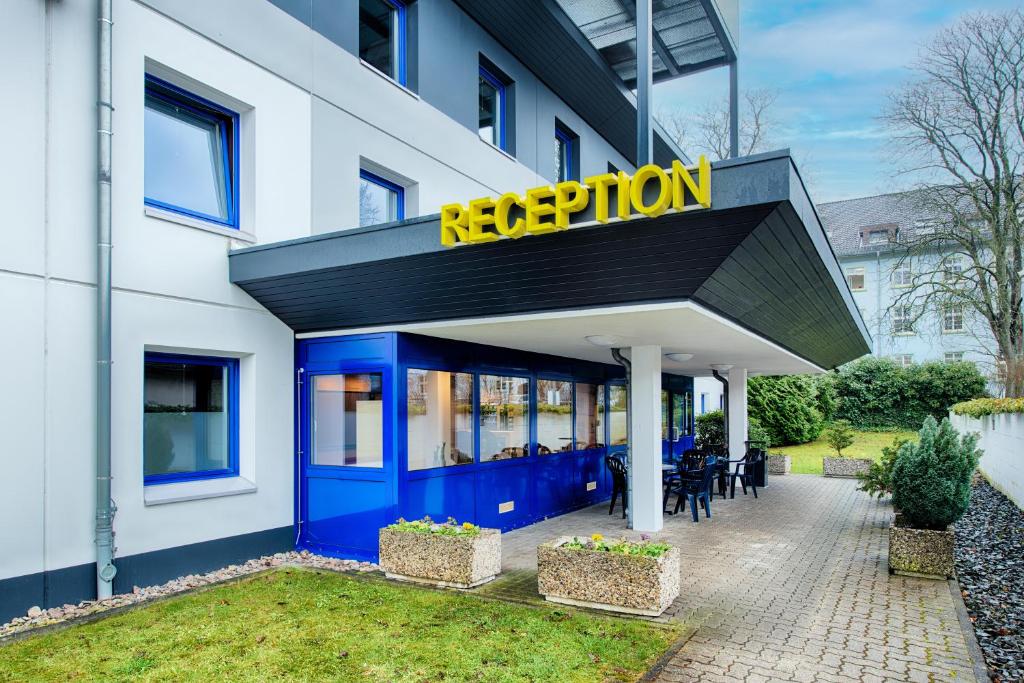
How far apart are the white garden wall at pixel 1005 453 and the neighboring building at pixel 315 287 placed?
4.10m

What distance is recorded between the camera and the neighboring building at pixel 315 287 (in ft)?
18.9

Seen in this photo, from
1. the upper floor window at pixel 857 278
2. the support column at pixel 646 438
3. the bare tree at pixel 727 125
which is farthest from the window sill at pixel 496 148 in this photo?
the upper floor window at pixel 857 278

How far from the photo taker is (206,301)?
743cm

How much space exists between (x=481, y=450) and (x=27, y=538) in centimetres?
513

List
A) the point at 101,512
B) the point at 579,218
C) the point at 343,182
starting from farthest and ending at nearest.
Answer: the point at 343,182
the point at 101,512
the point at 579,218

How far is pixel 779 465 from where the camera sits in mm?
17875

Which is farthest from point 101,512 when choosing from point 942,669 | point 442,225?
point 942,669

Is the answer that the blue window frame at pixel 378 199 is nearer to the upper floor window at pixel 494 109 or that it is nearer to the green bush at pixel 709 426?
the upper floor window at pixel 494 109

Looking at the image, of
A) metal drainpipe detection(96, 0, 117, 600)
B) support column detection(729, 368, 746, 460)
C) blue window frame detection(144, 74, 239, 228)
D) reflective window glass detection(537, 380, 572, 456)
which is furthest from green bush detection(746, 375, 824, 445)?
metal drainpipe detection(96, 0, 117, 600)

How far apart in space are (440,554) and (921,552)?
4.88 meters

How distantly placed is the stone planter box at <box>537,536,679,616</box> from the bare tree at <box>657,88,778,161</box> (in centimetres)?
2392

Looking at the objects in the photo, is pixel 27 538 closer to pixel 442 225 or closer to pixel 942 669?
pixel 442 225

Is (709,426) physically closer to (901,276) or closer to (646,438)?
(646,438)

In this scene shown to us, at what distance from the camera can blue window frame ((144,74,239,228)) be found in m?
7.26
